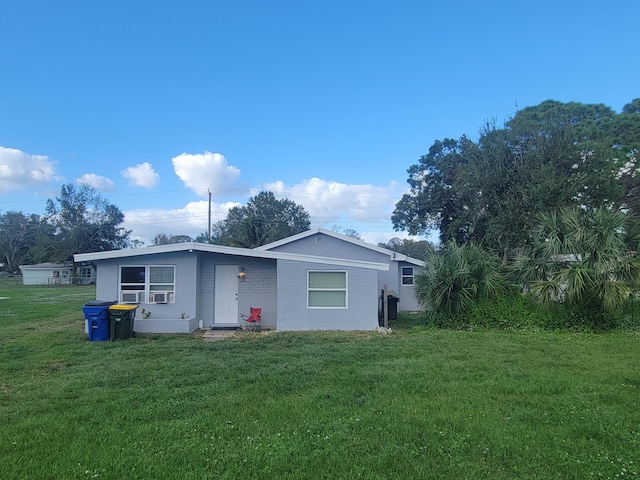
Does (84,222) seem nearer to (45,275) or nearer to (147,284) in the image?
(45,275)

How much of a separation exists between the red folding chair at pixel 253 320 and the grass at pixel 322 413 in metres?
3.39

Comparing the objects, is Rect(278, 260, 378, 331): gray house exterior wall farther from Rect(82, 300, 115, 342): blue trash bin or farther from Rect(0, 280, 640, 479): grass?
Rect(82, 300, 115, 342): blue trash bin

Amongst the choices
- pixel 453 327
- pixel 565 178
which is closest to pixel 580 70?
pixel 565 178

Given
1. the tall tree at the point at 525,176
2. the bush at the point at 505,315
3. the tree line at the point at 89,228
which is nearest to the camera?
the bush at the point at 505,315

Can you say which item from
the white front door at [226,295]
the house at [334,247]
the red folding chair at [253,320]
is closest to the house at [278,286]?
the red folding chair at [253,320]

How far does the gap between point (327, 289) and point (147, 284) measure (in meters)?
5.42

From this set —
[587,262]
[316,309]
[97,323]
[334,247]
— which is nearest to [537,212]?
[587,262]

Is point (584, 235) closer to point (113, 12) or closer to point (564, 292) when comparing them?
point (564, 292)

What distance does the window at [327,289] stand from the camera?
1200 centimetres

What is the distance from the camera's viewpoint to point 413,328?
12.0m

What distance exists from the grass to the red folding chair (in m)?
3.39

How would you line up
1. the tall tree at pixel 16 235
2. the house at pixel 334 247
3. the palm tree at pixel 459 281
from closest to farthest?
the palm tree at pixel 459 281 → the house at pixel 334 247 → the tall tree at pixel 16 235

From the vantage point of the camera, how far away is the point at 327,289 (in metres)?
12.0

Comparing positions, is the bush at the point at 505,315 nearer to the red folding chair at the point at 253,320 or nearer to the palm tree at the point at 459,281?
the palm tree at the point at 459,281
